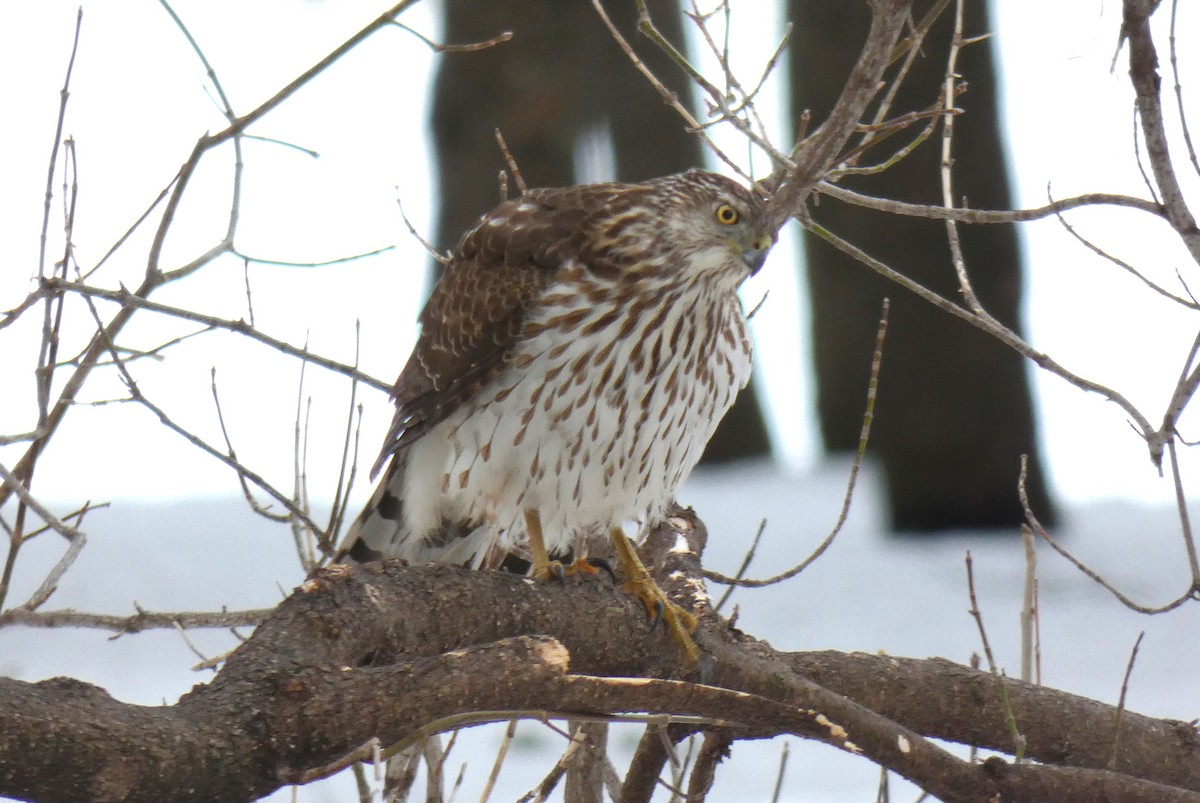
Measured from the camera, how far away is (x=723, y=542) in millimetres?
8945

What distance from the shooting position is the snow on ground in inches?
271

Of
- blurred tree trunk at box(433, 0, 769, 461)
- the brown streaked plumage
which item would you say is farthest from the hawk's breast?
blurred tree trunk at box(433, 0, 769, 461)

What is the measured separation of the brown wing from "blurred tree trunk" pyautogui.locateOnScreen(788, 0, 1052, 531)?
4682 mm

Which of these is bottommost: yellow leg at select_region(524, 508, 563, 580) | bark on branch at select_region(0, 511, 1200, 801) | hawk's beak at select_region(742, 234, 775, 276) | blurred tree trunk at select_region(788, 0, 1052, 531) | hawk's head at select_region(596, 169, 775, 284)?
bark on branch at select_region(0, 511, 1200, 801)

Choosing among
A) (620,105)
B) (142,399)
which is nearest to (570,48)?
(620,105)

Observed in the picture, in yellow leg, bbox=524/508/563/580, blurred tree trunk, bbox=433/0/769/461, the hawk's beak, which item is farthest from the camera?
blurred tree trunk, bbox=433/0/769/461

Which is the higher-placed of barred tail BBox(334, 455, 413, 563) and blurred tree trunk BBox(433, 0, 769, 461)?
blurred tree trunk BBox(433, 0, 769, 461)

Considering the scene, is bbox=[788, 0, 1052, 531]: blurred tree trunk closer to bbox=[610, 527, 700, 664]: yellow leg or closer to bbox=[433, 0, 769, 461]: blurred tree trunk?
bbox=[433, 0, 769, 461]: blurred tree trunk

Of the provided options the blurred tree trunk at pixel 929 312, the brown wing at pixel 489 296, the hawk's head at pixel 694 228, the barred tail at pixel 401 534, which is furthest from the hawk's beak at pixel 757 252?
the blurred tree trunk at pixel 929 312

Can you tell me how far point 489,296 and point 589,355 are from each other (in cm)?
33

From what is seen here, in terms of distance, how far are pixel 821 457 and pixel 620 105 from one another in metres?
2.69

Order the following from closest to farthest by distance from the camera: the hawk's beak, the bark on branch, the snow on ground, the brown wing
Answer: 1. the bark on branch
2. the hawk's beak
3. the brown wing
4. the snow on ground

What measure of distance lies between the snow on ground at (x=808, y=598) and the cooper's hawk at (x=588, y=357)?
313 centimetres

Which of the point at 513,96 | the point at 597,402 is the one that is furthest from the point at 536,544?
the point at 513,96
